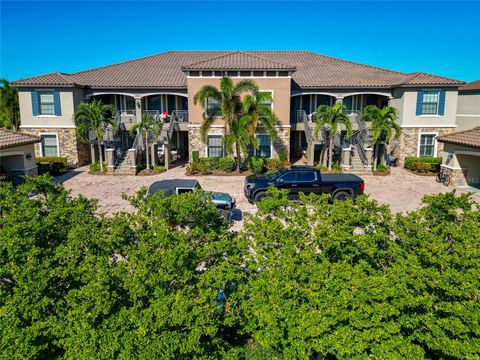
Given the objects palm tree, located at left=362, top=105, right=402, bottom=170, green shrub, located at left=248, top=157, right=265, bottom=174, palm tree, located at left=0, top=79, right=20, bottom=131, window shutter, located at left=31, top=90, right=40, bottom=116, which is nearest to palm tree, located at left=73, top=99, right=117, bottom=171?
window shutter, located at left=31, top=90, right=40, bottom=116

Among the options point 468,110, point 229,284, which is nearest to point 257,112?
point 229,284

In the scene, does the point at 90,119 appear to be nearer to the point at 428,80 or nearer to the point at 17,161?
the point at 17,161

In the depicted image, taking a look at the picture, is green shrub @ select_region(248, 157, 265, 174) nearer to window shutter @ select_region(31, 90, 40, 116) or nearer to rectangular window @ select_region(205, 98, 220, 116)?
rectangular window @ select_region(205, 98, 220, 116)

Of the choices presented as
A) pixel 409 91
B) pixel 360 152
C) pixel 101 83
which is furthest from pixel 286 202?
pixel 101 83

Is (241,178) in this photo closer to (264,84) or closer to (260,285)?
(264,84)

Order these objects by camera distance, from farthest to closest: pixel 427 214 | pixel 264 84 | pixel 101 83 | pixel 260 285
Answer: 1. pixel 101 83
2. pixel 264 84
3. pixel 427 214
4. pixel 260 285

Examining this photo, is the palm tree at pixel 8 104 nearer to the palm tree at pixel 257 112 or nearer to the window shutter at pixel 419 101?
the palm tree at pixel 257 112

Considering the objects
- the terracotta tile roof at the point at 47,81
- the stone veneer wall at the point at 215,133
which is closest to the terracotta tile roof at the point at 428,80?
the stone veneer wall at the point at 215,133
